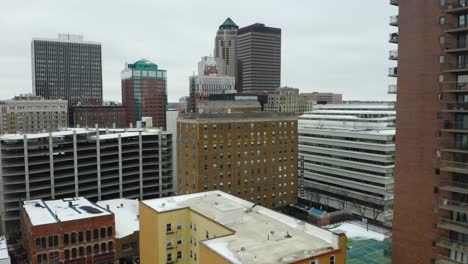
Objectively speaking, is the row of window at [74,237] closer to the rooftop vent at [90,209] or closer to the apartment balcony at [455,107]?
the rooftop vent at [90,209]

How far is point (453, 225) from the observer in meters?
42.5

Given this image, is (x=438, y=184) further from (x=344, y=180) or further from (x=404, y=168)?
(x=344, y=180)

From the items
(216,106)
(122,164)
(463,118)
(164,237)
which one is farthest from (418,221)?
(216,106)

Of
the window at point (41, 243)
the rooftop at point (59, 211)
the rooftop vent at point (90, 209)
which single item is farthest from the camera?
the rooftop vent at point (90, 209)

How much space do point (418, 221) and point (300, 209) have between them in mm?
59998

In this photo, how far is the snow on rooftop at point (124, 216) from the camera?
77.5 m

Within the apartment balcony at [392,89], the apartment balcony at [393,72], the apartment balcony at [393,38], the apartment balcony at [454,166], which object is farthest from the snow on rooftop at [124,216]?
the apartment balcony at [393,38]

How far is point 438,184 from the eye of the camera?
145ft

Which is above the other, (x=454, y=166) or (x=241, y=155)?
(x=454, y=166)

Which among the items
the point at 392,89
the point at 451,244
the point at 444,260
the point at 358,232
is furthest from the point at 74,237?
the point at 451,244

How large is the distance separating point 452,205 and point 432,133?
7966 millimetres

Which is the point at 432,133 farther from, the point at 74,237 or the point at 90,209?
the point at 90,209

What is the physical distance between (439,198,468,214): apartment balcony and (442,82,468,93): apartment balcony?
1165 cm

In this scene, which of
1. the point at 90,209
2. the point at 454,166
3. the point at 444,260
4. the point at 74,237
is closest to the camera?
the point at 454,166
